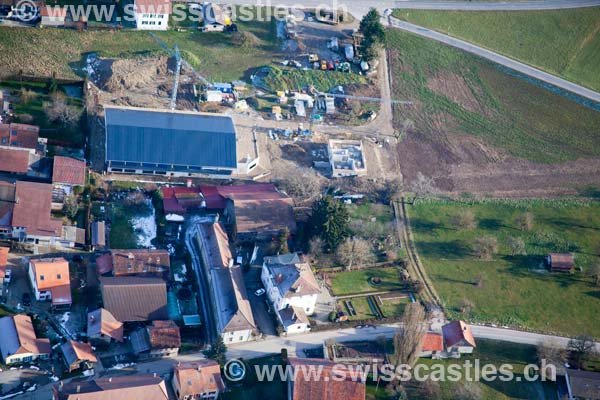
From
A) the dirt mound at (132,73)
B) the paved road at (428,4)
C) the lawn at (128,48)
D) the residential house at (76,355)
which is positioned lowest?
the residential house at (76,355)

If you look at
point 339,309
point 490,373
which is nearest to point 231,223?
point 339,309

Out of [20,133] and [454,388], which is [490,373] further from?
[20,133]

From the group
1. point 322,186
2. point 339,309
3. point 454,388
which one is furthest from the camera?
point 322,186

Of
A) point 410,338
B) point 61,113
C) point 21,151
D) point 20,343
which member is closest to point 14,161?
point 21,151

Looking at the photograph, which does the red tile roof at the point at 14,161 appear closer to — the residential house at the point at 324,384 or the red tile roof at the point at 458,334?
the residential house at the point at 324,384

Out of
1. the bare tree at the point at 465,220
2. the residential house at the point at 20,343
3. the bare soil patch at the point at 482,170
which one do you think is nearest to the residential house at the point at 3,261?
the residential house at the point at 20,343

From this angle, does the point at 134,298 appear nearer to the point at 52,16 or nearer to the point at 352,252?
the point at 352,252

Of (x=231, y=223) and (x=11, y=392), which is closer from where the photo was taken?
(x=11, y=392)
